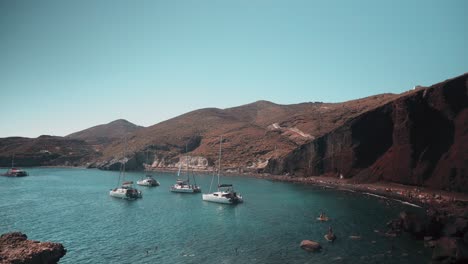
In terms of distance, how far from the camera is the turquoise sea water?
164 ft

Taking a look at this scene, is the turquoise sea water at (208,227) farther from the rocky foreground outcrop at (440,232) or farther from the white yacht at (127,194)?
the white yacht at (127,194)

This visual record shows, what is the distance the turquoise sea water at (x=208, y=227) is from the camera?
50125 millimetres

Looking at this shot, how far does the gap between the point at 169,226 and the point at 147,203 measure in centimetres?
3185

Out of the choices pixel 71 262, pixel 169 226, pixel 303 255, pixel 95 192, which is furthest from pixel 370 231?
pixel 95 192

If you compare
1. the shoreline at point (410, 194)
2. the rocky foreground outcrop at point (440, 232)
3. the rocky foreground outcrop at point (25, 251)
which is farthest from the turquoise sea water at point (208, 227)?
the shoreline at point (410, 194)

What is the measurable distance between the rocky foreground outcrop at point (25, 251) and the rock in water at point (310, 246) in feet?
112

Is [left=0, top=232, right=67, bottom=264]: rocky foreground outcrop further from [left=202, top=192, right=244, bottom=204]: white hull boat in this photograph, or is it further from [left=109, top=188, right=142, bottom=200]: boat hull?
[left=109, top=188, right=142, bottom=200]: boat hull

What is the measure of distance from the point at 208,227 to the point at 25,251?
108 ft

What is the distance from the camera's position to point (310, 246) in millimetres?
52219

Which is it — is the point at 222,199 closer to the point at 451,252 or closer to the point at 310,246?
the point at 310,246

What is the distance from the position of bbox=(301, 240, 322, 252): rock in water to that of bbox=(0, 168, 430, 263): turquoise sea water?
117 cm

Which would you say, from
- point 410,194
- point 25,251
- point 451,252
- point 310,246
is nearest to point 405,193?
point 410,194

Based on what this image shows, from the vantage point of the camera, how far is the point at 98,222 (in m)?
73.1

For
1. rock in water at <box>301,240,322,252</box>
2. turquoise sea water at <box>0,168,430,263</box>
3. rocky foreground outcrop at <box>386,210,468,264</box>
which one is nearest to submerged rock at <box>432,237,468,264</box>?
rocky foreground outcrop at <box>386,210,468,264</box>
